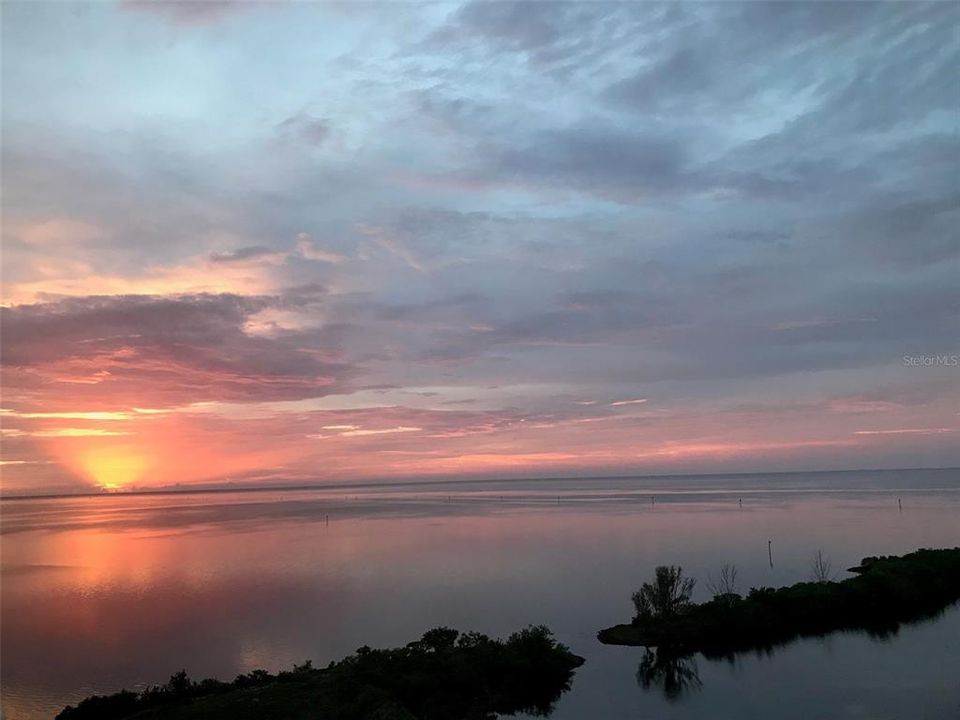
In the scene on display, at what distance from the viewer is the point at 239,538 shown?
95.4 m

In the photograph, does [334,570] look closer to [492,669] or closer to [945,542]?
[492,669]

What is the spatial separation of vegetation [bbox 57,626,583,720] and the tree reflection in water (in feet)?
11.9

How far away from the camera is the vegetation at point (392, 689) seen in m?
25.2

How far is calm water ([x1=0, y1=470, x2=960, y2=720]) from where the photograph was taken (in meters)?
29.7

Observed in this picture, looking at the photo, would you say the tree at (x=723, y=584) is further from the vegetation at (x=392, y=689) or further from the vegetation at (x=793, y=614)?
the vegetation at (x=392, y=689)

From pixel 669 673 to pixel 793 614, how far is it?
10.4 metres

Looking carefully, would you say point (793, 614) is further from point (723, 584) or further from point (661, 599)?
point (723, 584)

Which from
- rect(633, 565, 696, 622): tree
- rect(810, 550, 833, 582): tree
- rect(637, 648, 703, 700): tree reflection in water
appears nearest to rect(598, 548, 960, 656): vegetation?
rect(633, 565, 696, 622): tree

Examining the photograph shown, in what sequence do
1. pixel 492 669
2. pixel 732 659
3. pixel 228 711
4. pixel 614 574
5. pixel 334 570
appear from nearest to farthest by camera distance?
pixel 228 711, pixel 492 669, pixel 732 659, pixel 614 574, pixel 334 570

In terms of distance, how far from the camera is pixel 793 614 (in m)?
38.4

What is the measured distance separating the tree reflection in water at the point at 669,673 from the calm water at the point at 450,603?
0.43 m

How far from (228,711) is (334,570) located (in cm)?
3705


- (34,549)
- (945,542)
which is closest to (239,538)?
(34,549)

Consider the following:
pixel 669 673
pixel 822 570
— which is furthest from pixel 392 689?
pixel 822 570
